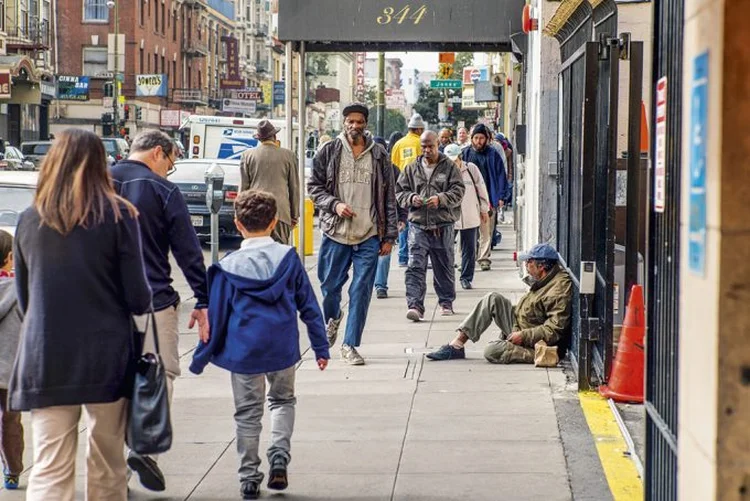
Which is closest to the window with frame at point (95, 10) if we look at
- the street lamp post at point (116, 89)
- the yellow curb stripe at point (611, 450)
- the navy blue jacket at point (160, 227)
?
the street lamp post at point (116, 89)

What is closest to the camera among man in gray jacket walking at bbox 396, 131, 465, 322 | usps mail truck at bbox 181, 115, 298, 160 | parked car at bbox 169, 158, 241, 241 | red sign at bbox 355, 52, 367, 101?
man in gray jacket walking at bbox 396, 131, 465, 322

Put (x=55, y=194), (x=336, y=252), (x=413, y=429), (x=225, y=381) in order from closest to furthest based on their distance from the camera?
(x=55, y=194), (x=413, y=429), (x=225, y=381), (x=336, y=252)

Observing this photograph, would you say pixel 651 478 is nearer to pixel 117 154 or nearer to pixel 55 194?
pixel 55 194

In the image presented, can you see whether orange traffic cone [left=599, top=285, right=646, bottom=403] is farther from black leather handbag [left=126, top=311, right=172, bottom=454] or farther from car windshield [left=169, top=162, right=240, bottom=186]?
car windshield [left=169, top=162, right=240, bottom=186]

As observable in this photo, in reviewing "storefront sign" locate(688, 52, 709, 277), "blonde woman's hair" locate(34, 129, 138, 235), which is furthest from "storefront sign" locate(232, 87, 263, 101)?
"storefront sign" locate(688, 52, 709, 277)

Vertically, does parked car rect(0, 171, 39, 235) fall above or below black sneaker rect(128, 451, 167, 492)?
above

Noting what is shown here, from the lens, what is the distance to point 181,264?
6406 millimetres

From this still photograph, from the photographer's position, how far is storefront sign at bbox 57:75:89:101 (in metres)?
62.1

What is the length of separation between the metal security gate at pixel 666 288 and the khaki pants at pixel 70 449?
6.80 ft

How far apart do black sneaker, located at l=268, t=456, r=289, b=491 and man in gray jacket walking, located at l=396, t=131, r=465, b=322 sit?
628 centimetres

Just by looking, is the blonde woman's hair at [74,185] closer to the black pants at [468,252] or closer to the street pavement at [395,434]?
the street pavement at [395,434]

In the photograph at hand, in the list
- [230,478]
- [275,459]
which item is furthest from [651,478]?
[230,478]

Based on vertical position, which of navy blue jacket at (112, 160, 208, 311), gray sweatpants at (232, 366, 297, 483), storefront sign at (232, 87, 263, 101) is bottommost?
gray sweatpants at (232, 366, 297, 483)

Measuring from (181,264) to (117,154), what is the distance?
4168cm
